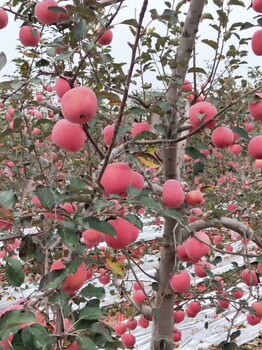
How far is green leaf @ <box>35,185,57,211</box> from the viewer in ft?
2.75

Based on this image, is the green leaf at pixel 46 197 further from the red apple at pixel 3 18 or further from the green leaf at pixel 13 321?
the red apple at pixel 3 18

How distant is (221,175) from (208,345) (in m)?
1.86

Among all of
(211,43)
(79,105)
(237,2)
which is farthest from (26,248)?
(237,2)

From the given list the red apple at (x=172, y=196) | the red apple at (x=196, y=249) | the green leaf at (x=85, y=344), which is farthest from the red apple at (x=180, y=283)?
the green leaf at (x=85, y=344)

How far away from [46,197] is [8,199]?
100mm

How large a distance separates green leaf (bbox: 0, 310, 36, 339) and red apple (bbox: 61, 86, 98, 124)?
421 mm

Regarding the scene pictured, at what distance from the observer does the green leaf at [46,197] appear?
0.84m

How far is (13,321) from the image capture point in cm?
65

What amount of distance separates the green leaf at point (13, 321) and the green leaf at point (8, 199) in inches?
10.0

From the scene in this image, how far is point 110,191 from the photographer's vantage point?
978mm

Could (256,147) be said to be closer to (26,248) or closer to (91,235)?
(91,235)

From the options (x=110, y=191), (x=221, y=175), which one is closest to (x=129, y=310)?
(x=221, y=175)

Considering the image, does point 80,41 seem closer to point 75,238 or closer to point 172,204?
point 75,238

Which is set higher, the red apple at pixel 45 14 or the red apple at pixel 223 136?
the red apple at pixel 45 14
